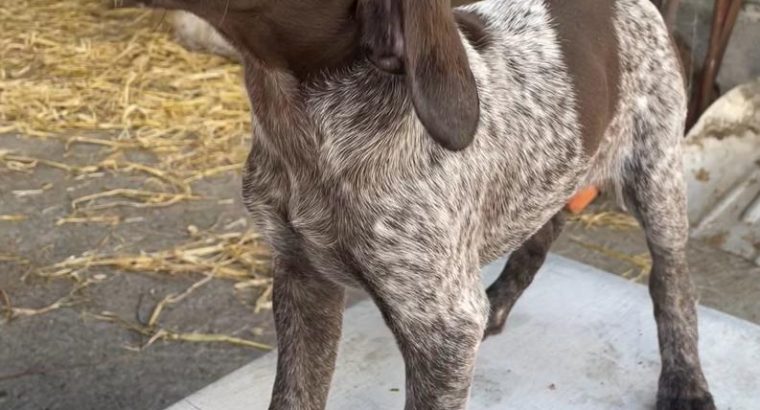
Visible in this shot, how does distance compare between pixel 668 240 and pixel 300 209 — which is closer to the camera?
pixel 300 209

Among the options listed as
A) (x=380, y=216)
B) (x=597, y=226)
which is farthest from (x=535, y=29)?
(x=597, y=226)

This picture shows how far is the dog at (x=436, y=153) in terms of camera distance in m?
1.88

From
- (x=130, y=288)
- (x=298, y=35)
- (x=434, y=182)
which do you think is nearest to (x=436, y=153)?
(x=434, y=182)

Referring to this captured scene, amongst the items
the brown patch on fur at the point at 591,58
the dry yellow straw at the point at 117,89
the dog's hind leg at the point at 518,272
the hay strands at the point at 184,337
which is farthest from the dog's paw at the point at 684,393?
the dry yellow straw at the point at 117,89

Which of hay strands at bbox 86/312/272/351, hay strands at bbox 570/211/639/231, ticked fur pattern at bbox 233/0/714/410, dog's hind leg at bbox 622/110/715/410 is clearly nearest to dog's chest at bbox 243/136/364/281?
ticked fur pattern at bbox 233/0/714/410

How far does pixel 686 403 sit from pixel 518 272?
0.72 m

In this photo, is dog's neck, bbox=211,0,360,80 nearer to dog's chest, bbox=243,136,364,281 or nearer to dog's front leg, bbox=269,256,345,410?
dog's chest, bbox=243,136,364,281

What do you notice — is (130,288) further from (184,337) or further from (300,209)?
(300,209)

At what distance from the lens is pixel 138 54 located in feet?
23.7

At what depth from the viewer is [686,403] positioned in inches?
117

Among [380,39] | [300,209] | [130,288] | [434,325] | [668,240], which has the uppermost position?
[380,39]

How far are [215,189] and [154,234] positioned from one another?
0.59m

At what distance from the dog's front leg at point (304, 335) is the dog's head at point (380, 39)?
670 mm

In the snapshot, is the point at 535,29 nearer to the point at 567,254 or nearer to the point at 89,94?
the point at 567,254
